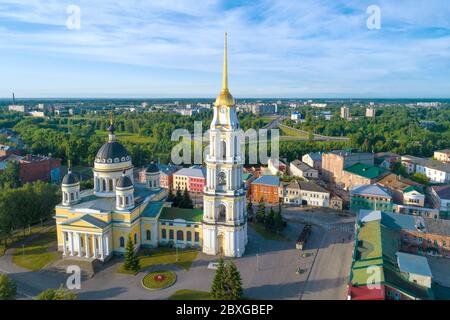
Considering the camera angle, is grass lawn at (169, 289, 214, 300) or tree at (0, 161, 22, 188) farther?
tree at (0, 161, 22, 188)

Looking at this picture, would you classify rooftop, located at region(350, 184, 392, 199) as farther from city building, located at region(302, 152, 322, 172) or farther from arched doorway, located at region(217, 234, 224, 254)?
arched doorway, located at region(217, 234, 224, 254)

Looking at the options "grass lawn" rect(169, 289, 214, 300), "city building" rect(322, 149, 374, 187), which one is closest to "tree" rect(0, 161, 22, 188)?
"grass lawn" rect(169, 289, 214, 300)

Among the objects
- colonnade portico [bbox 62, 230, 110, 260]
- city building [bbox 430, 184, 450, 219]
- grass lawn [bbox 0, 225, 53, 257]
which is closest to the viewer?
colonnade portico [bbox 62, 230, 110, 260]

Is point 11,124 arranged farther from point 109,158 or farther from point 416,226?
point 416,226

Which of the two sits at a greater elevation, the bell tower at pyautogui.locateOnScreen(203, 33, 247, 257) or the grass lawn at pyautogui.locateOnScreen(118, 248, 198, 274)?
the bell tower at pyautogui.locateOnScreen(203, 33, 247, 257)

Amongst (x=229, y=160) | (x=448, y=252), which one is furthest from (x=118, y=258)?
(x=448, y=252)

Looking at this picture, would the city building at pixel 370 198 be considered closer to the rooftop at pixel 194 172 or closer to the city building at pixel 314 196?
the city building at pixel 314 196
